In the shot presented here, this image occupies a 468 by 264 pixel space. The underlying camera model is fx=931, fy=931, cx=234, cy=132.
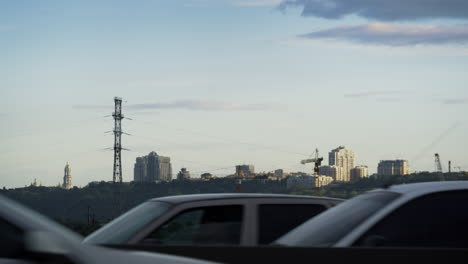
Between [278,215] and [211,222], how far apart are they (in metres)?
0.70

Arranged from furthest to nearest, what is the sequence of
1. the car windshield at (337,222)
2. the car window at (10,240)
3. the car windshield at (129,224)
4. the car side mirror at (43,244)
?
the car windshield at (129,224) < the car windshield at (337,222) < the car window at (10,240) < the car side mirror at (43,244)

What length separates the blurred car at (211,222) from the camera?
8969 millimetres

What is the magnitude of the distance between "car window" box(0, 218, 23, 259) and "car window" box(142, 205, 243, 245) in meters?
4.82

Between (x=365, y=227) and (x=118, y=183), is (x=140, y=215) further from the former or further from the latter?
(x=118, y=183)

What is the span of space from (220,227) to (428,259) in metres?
2.19

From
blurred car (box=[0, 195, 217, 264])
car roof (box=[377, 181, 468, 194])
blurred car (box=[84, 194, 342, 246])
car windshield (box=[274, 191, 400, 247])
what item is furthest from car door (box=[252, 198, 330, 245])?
blurred car (box=[0, 195, 217, 264])

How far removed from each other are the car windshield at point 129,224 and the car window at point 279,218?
3.12 ft

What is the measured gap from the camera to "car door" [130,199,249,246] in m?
8.96

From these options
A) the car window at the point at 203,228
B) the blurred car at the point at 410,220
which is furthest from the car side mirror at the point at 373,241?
the car window at the point at 203,228

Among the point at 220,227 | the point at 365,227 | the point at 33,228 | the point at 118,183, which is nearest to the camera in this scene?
the point at 33,228

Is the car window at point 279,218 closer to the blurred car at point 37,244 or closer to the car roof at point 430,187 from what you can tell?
the car roof at point 430,187

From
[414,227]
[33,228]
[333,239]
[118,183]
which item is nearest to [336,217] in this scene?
[333,239]

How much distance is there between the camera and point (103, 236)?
944 centimetres

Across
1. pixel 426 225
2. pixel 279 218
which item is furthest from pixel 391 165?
pixel 426 225
